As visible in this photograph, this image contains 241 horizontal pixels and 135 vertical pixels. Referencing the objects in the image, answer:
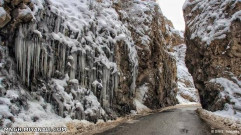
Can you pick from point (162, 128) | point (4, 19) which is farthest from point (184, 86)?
point (4, 19)

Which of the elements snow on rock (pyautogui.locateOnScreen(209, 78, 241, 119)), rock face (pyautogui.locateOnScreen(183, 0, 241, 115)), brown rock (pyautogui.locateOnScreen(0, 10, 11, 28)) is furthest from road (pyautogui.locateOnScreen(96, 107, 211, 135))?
brown rock (pyautogui.locateOnScreen(0, 10, 11, 28))

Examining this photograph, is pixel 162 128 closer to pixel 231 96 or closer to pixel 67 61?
pixel 231 96

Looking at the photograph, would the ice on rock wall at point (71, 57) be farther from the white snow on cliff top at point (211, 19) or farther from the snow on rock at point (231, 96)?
the white snow on cliff top at point (211, 19)

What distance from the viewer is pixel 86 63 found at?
46.9 feet

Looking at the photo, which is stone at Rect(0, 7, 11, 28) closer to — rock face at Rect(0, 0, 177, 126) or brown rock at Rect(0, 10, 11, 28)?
brown rock at Rect(0, 10, 11, 28)

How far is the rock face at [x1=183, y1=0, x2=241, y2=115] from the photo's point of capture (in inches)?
635

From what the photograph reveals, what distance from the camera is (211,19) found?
19.8m

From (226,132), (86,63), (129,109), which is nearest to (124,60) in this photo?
(129,109)

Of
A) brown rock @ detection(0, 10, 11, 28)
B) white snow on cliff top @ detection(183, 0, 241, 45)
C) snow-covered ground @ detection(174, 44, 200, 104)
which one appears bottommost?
snow-covered ground @ detection(174, 44, 200, 104)

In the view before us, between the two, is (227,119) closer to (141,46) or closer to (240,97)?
(240,97)

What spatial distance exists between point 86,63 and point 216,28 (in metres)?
11.3

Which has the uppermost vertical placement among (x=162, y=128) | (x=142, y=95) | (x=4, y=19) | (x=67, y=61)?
(x=4, y=19)

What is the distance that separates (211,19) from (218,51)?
3.29 meters

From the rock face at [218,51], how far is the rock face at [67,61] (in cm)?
664
